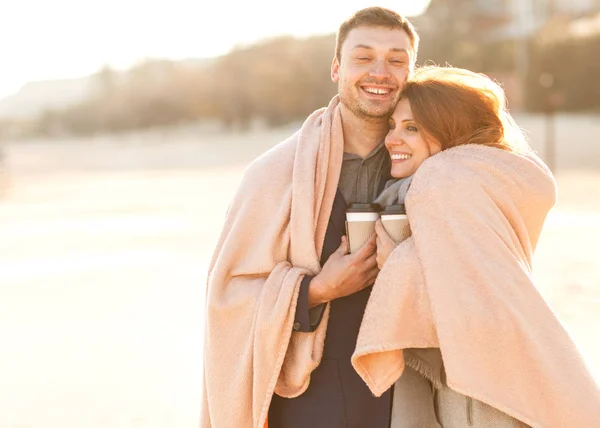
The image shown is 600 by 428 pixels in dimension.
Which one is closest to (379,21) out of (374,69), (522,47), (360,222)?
(374,69)

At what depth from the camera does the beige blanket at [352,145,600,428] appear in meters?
2.57

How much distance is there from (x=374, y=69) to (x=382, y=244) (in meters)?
0.65

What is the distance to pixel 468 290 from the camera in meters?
2.59

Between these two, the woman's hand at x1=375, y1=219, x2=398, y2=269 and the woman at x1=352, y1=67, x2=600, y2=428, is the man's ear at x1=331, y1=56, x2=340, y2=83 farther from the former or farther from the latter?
the woman's hand at x1=375, y1=219, x2=398, y2=269

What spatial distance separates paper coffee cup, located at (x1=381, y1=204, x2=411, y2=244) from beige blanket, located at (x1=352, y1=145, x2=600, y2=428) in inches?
1.6

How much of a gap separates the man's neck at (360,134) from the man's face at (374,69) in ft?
0.14

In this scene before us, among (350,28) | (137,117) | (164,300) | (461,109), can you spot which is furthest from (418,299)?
(137,117)

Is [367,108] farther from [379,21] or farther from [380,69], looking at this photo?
[379,21]

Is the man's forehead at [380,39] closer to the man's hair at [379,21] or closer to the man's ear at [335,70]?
the man's hair at [379,21]

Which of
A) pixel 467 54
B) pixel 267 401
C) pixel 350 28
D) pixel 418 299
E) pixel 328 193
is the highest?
pixel 350 28

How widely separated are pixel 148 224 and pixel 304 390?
13590mm

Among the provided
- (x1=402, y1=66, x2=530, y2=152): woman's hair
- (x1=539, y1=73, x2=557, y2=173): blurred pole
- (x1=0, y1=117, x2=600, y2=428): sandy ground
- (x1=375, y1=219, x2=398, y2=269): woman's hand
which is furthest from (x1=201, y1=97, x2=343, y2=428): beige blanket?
(x1=539, y1=73, x2=557, y2=173): blurred pole

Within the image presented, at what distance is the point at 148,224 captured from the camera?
16.3 metres

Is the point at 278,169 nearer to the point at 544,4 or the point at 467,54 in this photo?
the point at 467,54
